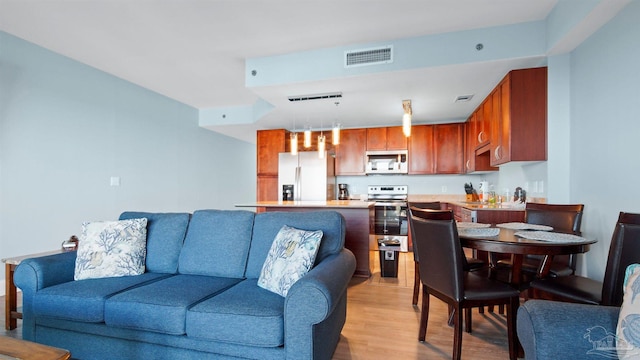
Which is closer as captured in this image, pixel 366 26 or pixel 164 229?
pixel 164 229

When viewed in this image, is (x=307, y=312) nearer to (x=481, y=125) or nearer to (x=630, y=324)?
(x=630, y=324)

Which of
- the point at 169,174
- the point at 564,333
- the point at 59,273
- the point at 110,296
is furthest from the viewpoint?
the point at 169,174

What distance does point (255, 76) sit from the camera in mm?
3434

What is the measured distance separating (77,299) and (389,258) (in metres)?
2.87

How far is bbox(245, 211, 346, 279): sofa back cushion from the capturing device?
6.55 feet

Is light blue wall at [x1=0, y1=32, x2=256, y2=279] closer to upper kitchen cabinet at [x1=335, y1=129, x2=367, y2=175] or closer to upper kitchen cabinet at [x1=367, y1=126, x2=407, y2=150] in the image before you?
upper kitchen cabinet at [x1=335, y1=129, x2=367, y2=175]

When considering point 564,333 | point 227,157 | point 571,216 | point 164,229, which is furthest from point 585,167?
point 227,157

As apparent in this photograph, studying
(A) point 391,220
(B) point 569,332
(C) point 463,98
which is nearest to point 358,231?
(A) point 391,220

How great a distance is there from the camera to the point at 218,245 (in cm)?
215

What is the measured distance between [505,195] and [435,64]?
225 cm

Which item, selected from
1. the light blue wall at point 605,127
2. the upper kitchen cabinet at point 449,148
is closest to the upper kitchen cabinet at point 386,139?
the upper kitchen cabinet at point 449,148

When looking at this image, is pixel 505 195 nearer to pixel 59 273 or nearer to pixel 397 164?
pixel 397 164

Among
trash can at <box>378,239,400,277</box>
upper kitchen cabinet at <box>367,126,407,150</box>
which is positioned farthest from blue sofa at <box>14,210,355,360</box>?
upper kitchen cabinet at <box>367,126,407,150</box>

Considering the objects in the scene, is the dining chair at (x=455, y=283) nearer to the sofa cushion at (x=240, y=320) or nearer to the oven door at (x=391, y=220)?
the sofa cushion at (x=240, y=320)
